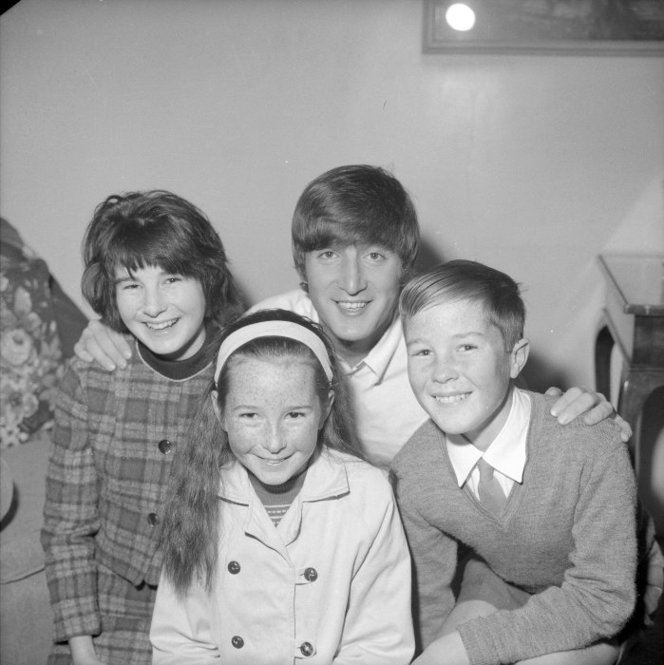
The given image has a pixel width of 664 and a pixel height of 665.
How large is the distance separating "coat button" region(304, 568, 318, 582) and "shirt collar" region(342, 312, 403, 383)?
0.44m

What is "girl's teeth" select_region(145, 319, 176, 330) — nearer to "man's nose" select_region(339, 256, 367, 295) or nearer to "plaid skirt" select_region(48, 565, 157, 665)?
"man's nose" select_region(339, 256, 367, 295)

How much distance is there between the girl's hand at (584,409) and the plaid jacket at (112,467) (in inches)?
22.8

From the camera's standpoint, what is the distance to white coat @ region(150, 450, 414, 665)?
45.3 inches

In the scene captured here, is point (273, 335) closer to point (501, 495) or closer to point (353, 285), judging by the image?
point (353, 285)

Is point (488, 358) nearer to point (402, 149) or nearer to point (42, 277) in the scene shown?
point (402, 149)

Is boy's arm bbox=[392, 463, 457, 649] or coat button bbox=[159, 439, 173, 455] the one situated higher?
coat button bbox=[159, 439, 173, 455]

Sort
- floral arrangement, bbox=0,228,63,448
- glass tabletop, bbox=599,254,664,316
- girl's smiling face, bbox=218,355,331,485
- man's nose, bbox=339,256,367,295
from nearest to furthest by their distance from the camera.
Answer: girl's smiling face, bbox=218,355,331,485
man's nose, bbox=339,256,367,295
glass tabletop, bbox=599,254,664,316
floral arrangement, bbox=0,228,63,448

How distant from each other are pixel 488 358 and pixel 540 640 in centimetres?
42

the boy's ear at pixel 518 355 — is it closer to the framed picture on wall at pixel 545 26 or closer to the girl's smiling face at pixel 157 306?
the girl's smiling face at pixel 157 306

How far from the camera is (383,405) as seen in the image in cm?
152

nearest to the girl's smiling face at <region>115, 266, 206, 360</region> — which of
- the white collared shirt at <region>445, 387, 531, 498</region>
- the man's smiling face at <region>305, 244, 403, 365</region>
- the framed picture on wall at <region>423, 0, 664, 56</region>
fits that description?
the man's smiling face at <region>305, 244, 403, 365</region>

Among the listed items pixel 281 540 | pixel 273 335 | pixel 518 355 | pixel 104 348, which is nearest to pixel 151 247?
pixel 104 348

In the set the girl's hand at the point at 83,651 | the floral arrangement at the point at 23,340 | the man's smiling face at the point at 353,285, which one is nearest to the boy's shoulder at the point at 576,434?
the man's smiling face at the point at 353,285

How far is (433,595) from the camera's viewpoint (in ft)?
4.28
